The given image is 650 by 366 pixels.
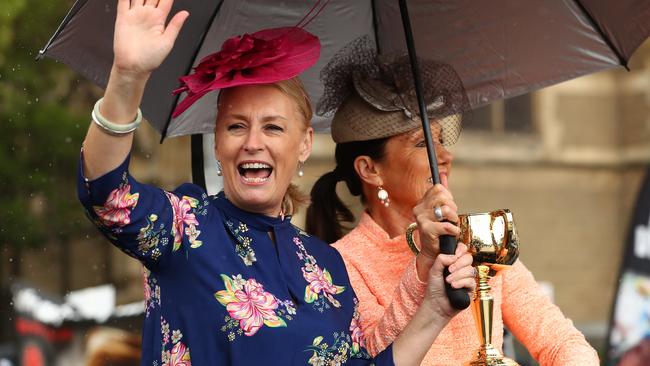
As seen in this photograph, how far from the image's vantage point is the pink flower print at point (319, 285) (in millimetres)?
2779

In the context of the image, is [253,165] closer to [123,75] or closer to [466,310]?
[123,75]

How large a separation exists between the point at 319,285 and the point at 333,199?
3.02 ft

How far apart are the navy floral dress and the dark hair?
0.83 metres

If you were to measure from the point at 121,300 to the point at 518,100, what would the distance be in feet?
22.2

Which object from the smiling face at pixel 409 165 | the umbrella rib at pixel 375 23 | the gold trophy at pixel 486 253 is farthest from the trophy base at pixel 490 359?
the umbrella rib at pixel 375 23

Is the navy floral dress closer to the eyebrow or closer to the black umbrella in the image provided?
the eyebrow

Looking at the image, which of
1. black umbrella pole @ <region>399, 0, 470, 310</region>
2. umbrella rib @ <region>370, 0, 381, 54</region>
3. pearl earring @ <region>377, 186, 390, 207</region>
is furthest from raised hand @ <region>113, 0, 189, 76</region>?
umbrella rib @ <region>370, 0, 381, 54</region>

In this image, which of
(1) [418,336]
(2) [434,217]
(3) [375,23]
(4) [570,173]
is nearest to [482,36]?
(3) [375,23]

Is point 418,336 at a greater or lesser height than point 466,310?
greater

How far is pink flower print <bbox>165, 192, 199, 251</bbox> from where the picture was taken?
2.53 meters

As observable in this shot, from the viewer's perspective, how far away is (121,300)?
639cm

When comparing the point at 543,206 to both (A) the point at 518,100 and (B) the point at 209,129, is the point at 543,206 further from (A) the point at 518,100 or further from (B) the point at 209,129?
(B) the point at 209,129

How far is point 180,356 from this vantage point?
8.36ft

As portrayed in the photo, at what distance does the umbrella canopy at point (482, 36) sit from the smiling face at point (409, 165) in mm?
389
